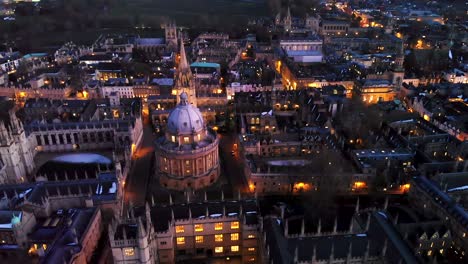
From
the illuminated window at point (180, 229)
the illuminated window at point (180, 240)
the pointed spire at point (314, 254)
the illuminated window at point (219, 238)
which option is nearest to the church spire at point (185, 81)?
the illuminated window at point (180, 229)

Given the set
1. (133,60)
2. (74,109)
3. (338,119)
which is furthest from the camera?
(133,60)

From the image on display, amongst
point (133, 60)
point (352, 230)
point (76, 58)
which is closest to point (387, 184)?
point (352, 230)

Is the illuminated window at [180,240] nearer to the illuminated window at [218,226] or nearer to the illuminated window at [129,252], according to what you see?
the illuminated window at [218,226]

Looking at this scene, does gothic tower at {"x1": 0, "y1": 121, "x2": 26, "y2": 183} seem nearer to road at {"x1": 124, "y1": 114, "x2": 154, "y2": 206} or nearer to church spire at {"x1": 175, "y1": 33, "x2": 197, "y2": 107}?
road at {"x1": 124, "y1": 114, "x2": 154, "y2": 206}

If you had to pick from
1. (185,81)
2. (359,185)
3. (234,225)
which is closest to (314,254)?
(234,225)

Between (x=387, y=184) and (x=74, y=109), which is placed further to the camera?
(x=74, y=109)

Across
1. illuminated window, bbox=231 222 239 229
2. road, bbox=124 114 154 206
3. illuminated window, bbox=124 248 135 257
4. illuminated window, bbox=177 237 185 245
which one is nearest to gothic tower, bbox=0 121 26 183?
road, bbox=124 114 154 206

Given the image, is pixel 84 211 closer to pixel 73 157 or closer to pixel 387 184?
pixel 73 157
